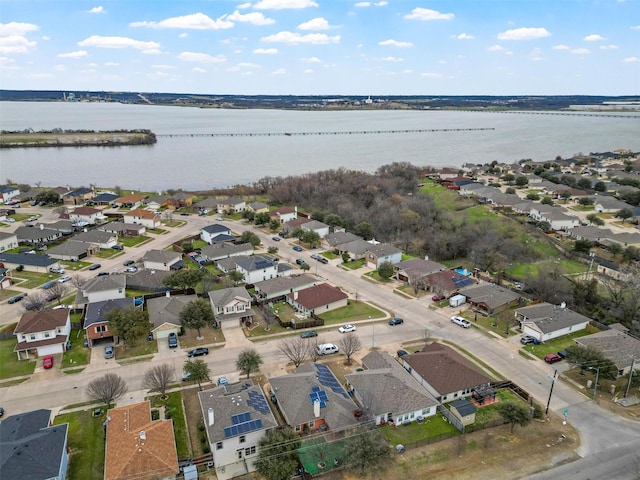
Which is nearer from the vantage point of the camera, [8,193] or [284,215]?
[284,215]

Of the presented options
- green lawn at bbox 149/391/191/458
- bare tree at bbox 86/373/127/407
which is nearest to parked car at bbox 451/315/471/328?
green lawn at bbox 149/391/191/458

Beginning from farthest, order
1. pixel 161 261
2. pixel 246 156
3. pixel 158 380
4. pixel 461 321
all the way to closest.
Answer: pixel 246 156
pixel 161 261
pixel 461 321
pixel 158 380

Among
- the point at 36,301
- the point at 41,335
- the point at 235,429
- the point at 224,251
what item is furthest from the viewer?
the point at 224,251

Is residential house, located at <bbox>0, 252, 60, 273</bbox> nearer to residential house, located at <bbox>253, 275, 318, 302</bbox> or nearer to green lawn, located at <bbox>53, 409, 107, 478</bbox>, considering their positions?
residential house, located at <bbox>253, 275, 318, 302</bbox>

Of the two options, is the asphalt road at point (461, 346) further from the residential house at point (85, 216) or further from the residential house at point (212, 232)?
the residential house at point (85, 216)

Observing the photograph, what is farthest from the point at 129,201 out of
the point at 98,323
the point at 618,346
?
the point at 618,346

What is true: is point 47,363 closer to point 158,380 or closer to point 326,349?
point 158,380
